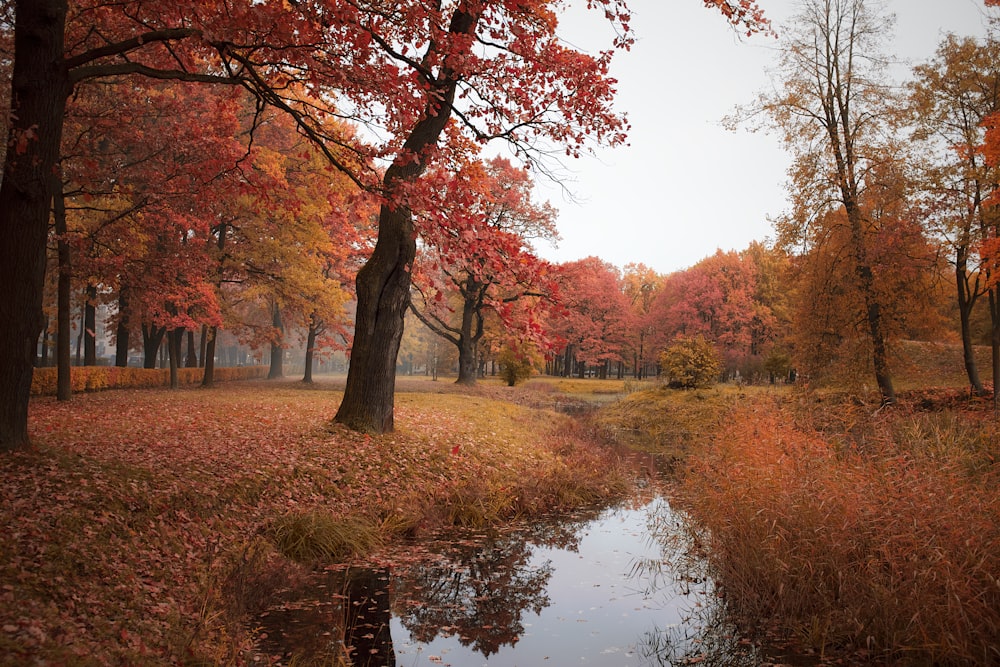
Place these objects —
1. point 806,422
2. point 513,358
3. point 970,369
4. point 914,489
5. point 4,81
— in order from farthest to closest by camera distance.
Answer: point 513,358, point 970,369, point 4,81, point 806,422, point 914,489

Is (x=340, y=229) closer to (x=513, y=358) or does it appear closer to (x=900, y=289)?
(x=513, y=358)

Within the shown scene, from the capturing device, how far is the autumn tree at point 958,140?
16.6m

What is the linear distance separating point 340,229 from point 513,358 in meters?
14.4

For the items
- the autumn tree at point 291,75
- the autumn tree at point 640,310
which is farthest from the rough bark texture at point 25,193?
the autumn tree at point 640,310

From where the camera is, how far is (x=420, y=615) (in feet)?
19.0

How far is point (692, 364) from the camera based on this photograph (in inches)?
955

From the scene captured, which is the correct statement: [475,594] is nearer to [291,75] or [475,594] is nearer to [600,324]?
[291,75]

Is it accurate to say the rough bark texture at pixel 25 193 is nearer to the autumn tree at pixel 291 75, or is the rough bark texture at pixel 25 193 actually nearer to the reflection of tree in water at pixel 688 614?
the autumn tree at pixel 291 75

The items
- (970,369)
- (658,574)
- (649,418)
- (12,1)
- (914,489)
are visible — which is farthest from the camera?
(649,418)

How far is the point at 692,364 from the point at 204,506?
815 inches

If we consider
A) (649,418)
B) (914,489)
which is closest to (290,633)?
(914,489)

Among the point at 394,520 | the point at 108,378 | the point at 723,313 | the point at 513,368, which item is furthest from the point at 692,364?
the point at 108,378

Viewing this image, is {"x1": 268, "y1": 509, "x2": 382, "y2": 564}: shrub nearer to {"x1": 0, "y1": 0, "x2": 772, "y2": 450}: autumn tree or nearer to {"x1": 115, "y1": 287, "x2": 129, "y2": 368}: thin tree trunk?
{"x1": 0, "y1": 0, "x2": 772, "y2": 450}: autumn tree

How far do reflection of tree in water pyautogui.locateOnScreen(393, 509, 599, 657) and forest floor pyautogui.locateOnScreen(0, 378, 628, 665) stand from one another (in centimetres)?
85
